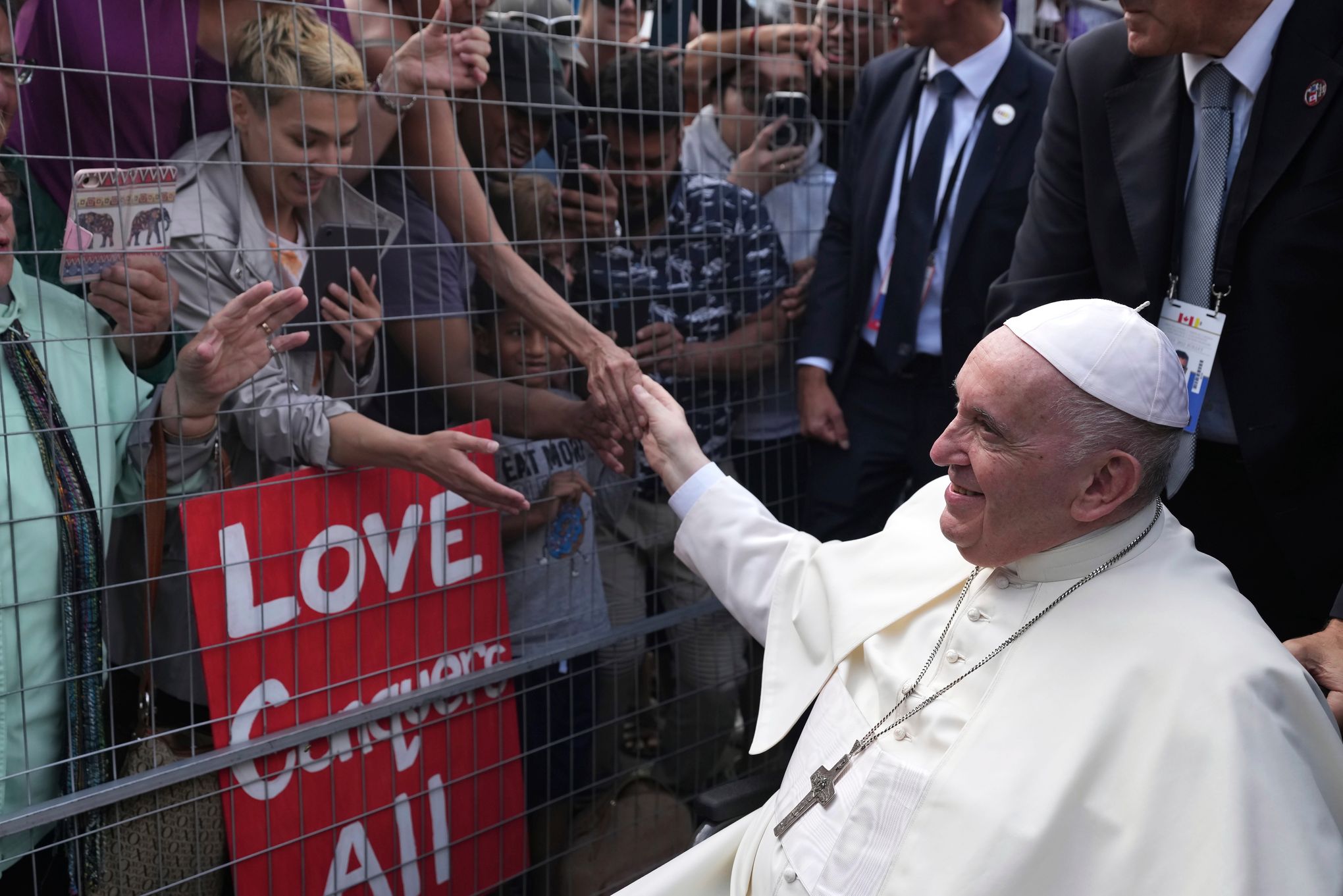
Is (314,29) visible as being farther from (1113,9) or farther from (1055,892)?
(1113,9)

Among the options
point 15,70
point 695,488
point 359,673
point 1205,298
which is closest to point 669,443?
point 695,488

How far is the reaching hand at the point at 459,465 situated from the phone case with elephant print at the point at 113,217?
714mm

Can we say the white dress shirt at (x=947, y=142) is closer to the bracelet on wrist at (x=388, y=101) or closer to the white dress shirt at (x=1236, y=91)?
the white dress shirt at (x=1236, y=91)

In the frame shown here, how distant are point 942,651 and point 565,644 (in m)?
1.29

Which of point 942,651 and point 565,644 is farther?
point 565,644

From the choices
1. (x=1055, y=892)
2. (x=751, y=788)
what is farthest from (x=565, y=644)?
(x=1055, y=892)

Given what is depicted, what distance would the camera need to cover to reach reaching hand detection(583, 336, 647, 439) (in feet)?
9.60

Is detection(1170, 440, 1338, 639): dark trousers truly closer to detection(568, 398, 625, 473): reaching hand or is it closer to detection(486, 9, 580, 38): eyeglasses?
detection(568, 398, 625, 473): reaching hand

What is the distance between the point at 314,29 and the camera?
8.18 feet

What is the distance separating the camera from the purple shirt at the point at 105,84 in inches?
87.0

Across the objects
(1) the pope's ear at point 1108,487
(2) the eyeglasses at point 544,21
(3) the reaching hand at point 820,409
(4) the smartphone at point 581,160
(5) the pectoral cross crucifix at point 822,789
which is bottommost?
(5) the pectoral cross crucifix at point 822,789

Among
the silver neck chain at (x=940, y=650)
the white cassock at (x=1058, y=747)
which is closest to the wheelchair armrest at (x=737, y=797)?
the white cassock at (x=1058, y=747)

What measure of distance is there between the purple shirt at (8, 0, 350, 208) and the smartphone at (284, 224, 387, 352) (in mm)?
363

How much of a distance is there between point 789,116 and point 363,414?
5.58ft
